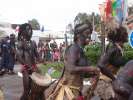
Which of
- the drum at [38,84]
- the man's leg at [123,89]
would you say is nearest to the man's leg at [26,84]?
the drum at [38,84]

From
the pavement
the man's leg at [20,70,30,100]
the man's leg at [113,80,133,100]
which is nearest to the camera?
the man's leg at [113,80,133,100]

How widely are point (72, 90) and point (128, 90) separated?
9.76 feet

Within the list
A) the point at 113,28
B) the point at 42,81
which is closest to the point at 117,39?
the point at 113,28

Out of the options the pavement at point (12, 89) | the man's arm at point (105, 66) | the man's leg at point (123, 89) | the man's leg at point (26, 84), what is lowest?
the pavement at point (12, 89)

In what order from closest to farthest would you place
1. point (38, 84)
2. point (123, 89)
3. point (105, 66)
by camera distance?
point (123, 89) < point (105, 66) < point (38, 84)

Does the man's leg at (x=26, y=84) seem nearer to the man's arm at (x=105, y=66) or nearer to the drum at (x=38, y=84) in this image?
the drum at (x=38, y=84)

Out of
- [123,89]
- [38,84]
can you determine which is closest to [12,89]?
[38,84]

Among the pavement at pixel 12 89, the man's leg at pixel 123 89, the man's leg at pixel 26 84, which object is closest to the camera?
the man's leg at pixel 123 89

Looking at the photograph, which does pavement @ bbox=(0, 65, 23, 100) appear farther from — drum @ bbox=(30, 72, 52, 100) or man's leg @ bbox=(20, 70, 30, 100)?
drum @ bbox=(30, 72, 52, 100)

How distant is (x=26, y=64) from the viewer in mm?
9203

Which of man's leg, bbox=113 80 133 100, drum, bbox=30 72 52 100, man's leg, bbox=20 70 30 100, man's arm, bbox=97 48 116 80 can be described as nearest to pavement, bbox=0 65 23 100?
man's leg, bbox=20 70 30 100

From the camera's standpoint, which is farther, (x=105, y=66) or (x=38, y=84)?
(x=38, y=84)

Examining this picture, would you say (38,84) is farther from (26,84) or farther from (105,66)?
(105,66)

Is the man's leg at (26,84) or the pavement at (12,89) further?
the pavement at (12,89)
